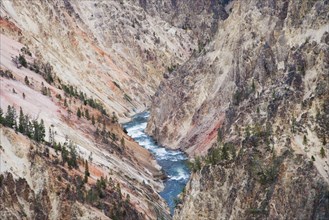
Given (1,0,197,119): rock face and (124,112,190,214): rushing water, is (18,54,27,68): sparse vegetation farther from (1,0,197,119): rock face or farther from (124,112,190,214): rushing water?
(124,112,190,214): rushing water

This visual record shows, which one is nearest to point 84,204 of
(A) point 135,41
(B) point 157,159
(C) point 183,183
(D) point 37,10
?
(C) point 183,183

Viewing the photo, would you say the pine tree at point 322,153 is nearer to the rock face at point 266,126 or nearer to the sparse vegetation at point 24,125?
the rock face at point 266,126

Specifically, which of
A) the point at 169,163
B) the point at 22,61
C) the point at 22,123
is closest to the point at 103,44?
the point at 22,61

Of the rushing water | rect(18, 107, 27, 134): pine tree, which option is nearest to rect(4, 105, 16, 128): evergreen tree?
rect(18, 107, 27, 134): pine tree

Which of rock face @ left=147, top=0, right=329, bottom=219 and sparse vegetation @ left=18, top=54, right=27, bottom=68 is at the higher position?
rock face @ left=147, top=0, right=329, bottom=219

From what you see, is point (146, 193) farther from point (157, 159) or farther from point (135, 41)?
point (135, 41)

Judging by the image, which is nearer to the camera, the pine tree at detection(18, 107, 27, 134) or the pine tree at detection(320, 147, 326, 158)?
the pine tree at detection(320, 147, 326, 158)

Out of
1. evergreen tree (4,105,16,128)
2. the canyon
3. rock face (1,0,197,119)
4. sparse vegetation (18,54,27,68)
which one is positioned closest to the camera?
the canyon
